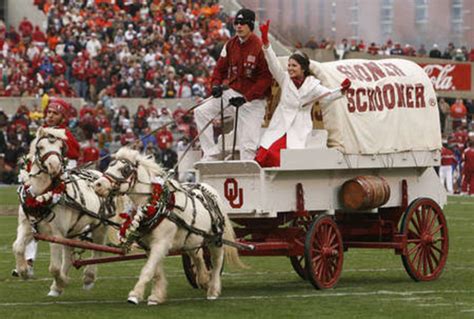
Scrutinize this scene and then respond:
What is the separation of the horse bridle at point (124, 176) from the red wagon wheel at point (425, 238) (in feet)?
12.3

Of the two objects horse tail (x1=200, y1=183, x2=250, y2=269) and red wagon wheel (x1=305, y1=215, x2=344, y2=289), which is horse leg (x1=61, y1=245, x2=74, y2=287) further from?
red wagon wheel (x1=305, y1=215, x2=344, y2=289)

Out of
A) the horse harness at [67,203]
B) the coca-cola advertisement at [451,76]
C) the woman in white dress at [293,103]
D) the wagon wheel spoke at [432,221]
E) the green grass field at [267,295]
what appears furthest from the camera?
the coca-cola advertisement at [451,76]

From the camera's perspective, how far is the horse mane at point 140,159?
1466 cm

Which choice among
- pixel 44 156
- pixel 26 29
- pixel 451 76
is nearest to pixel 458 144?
pixel 451 76

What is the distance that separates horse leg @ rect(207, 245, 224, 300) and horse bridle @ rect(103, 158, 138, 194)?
1.30 metres

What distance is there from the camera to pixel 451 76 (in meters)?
Result: 48.4

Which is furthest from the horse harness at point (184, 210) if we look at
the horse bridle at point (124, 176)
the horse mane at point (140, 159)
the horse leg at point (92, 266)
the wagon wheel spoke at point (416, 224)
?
the wagon wheel spoke at point (416, 224)

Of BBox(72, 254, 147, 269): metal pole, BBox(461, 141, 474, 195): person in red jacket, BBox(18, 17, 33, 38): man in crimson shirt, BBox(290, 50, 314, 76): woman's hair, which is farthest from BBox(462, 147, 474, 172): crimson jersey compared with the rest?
BBox(72, 254, 147, 269): metal pole

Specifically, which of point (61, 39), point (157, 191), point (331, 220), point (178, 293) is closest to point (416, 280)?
point (331, 220)

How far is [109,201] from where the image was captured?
1614 cm

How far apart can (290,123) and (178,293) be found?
2104mm

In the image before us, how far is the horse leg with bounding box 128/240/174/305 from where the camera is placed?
46.7 ft

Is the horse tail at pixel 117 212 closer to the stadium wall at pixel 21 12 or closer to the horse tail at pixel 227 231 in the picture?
the horse tail at pixel 227 231

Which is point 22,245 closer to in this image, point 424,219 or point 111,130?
point 424,219
